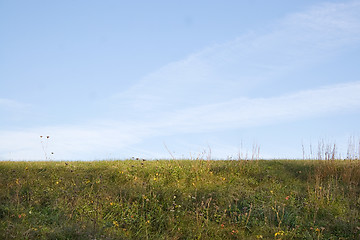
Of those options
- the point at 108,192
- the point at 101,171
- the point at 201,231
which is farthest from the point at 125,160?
the point at 201,231

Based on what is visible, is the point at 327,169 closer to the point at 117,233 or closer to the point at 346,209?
the point at 346,209

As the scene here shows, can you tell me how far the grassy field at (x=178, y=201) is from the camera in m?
7.66

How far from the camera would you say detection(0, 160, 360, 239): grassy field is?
766 cm

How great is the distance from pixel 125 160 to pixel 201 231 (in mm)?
5609

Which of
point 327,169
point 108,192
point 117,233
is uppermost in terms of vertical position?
point 327,169

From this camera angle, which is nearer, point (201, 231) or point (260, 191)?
point (201, 231)

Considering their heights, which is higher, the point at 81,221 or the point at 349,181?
the point at 349,181

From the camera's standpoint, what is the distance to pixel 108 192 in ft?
30.0

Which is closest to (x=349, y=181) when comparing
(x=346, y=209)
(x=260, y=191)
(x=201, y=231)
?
(x=346, y=209)

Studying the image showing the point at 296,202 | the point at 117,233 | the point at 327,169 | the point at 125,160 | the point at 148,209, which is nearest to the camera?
the point at 117,233

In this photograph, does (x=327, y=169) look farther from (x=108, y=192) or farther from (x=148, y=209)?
(x=108, y=192)

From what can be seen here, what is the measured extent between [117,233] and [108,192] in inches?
77.3

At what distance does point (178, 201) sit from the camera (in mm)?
8945

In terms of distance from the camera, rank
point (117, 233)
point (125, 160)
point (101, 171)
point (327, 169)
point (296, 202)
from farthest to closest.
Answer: point (125, 160), point (327, 169), point (101, 171), point (296, 202), point (117, 233)
